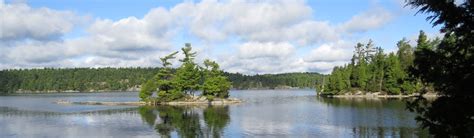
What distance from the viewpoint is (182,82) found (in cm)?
9619

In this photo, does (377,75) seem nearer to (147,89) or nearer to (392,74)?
(392,74)

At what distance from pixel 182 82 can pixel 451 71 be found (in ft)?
285

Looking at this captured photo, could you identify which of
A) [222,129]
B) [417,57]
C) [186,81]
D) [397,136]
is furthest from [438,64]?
[186,81]

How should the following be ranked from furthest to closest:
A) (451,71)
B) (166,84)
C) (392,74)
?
(392,74) < (166,84) < (451,71)

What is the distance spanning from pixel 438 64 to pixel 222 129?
38864 mm

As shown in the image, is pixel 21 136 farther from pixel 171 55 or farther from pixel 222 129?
pixel 171 55

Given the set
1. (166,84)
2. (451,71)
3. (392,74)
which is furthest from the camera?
Answer: (392,74)

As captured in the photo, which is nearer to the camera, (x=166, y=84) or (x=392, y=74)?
(x=166, y=84)

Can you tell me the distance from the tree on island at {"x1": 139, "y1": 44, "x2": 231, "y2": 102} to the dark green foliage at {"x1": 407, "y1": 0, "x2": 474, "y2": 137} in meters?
85.9

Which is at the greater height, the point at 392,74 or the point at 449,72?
the point at 392,74

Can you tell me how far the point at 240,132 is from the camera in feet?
150

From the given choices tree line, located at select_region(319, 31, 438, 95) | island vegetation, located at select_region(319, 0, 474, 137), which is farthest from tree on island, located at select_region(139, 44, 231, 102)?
island vegetation, located at select_region(319, 0, 474, 137)

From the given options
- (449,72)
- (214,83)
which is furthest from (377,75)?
(449,72)

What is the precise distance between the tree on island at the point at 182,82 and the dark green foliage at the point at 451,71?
282 feet
